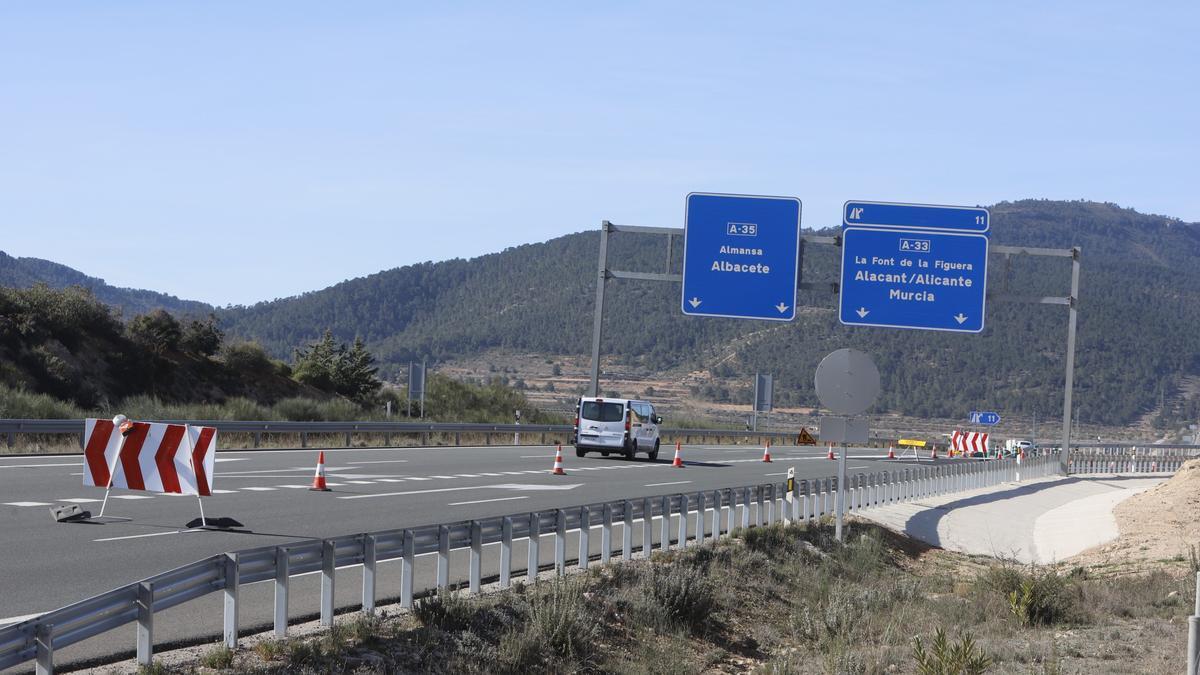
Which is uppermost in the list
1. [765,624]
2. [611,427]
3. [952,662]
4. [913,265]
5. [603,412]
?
[913,265]

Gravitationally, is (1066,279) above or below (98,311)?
above

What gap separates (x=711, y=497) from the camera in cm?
1831

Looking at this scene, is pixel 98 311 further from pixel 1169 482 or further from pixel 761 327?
pixel 761 327

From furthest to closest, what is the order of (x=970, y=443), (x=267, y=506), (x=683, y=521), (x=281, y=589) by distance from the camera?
1. (x=970, y=443)
2. (x=267, y=506)
3. (x=683, y=521)
4. (x=281, y=589)

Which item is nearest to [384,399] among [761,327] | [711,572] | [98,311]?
[98,311]

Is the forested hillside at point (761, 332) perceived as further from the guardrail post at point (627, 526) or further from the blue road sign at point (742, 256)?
the guardrail post at point (627, 526)

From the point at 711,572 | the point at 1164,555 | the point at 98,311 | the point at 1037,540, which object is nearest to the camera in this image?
the point at 711,572

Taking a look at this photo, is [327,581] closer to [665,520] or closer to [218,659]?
[218,659]

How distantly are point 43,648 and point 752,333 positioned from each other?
142 metres

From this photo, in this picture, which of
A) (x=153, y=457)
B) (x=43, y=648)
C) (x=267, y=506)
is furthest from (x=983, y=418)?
(x=43, y=648)

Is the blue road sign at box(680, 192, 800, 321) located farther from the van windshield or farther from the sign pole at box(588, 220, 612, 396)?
the van windshield

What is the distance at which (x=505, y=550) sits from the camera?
1242cm

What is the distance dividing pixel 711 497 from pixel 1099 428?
12912cm

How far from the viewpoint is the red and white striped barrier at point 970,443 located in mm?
58500
